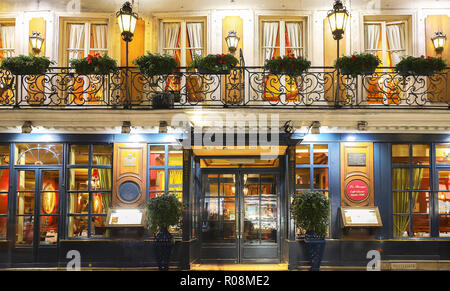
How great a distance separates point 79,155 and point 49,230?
1.80 metres

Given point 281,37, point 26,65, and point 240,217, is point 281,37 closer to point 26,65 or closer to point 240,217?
point 240,217

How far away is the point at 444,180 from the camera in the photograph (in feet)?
39.3

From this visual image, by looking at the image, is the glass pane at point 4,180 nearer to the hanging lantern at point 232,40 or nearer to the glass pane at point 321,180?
the hanging lantern at point 232,40

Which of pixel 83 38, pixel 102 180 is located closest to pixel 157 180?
pixel 102 180

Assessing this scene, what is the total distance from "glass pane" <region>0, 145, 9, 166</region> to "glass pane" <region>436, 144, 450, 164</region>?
9724mm

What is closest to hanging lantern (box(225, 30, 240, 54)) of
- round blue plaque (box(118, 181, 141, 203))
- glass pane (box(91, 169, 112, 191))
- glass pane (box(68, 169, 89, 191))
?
round blue plaque (box(118, 181, 141, 203))

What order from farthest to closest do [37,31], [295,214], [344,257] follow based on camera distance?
[37,31] < [344,257] < [295,214]

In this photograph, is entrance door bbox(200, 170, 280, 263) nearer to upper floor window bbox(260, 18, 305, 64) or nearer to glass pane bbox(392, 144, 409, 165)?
glass pane bbox(392, 144, 409, 165)

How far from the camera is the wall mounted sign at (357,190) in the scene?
38.8 feet

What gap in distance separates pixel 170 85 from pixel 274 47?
102 inches

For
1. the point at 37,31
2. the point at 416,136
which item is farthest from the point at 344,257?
the point at 37,31

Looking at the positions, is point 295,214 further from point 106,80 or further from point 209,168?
point 106,80

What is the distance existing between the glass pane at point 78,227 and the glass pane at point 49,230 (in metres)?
0.34

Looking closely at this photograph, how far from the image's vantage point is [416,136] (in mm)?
11930
